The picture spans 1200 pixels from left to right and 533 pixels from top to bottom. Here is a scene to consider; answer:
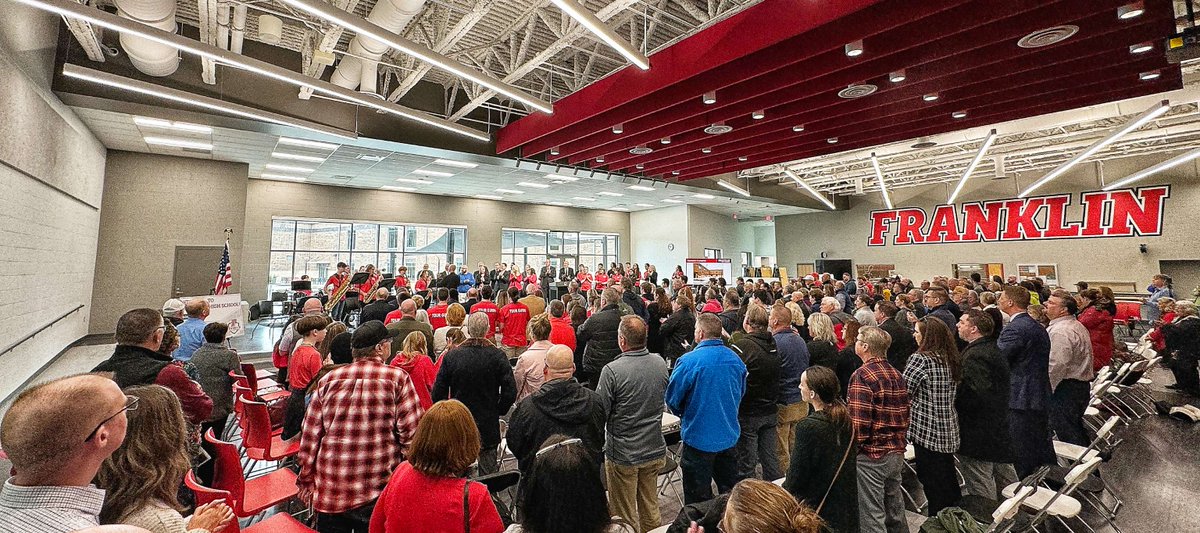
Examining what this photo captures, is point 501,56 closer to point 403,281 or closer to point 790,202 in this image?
point 403,281

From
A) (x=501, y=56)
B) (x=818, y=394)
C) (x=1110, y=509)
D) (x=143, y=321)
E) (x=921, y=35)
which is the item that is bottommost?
(x=1110, y=509)

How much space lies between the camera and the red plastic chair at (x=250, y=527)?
1785 millimetres

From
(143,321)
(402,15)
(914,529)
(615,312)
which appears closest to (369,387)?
(143,321)

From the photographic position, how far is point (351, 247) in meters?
13.4

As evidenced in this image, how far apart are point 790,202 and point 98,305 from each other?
59.8 feet

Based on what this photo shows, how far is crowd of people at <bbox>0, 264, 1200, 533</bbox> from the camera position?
44.3 inches

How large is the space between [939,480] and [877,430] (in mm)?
776

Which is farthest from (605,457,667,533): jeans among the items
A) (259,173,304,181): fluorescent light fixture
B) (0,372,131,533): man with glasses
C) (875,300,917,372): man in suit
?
(259,173,304,181): fluorescent light fixture

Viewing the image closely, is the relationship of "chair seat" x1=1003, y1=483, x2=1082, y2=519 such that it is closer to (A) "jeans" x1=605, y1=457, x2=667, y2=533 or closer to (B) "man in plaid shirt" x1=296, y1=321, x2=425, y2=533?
(A) "jeans" x1=605, y1=457, x2=667, y2=533

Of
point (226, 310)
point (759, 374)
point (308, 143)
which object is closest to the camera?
point (759, 374)

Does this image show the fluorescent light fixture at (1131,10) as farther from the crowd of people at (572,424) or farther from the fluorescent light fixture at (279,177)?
the fluorescent light fixture at (279,177)

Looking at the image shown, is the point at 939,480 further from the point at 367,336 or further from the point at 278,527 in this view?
the point at 278,527

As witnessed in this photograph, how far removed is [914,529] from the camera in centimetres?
292

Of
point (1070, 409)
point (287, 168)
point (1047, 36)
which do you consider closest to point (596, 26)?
point (1047, 36)
